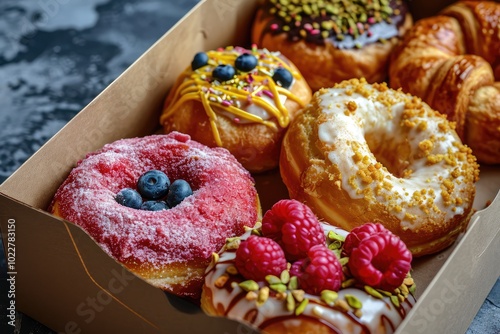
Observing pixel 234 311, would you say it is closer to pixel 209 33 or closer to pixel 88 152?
pixel 88 152

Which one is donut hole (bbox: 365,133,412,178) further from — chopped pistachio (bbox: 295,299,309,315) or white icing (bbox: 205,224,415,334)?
Answer: chopped pistachio (bbox: 295,299,309,315)

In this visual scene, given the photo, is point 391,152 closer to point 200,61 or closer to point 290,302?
point 200,61

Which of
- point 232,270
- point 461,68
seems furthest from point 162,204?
point 461,68

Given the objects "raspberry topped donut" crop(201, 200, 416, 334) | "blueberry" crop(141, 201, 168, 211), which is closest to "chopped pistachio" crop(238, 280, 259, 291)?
"raspberry topped donut" crop(201, 200, 416, 334)

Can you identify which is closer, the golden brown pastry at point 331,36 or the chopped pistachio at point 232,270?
the chopped pistachio at point 232,270

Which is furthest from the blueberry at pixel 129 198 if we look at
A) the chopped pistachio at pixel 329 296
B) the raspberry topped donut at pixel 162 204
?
the chopped pistachio at pixel 329 296

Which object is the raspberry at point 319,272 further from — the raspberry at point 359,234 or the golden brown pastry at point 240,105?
the golden brown pastry at point 240,105

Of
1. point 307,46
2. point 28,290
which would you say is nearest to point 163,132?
point 307,46
